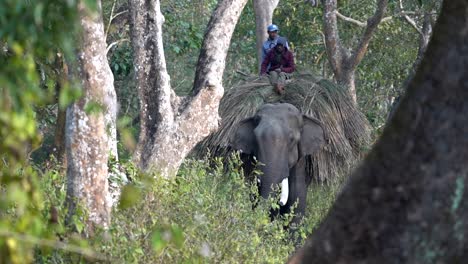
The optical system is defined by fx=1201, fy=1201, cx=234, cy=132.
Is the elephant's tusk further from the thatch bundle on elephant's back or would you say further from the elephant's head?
the thatch bundle on elephant's back

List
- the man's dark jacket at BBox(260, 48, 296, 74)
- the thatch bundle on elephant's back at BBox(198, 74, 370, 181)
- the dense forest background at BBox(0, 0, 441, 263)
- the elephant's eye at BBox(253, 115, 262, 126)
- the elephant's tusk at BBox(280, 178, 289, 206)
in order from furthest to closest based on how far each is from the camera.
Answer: the man's dark jacket at BBox(260, 48, 296, 74), the thatch bundle on elephant's back at BBox(198, 74, 370, 181), the elephant's eye at BBox(253, 115, 262, 126), the elephant's tusk at BBox(280, 178, 289, 206), the dense forest background at BBox(0, 0, 441, 263)

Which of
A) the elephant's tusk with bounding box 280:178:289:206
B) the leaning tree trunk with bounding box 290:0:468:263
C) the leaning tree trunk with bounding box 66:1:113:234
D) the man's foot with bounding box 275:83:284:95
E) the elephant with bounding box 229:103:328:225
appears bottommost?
the elephant's tusk with bounding box 280:178:289:206

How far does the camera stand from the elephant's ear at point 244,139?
43.0 ft

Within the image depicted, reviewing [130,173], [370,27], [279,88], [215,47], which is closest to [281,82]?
[279,88]

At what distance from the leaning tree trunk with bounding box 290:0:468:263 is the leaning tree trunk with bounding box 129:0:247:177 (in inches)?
211

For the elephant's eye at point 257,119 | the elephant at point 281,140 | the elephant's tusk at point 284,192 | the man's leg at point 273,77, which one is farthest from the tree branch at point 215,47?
the man's leg at point 273,77

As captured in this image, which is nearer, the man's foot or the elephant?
the elephant

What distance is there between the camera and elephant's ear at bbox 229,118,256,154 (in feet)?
43.0

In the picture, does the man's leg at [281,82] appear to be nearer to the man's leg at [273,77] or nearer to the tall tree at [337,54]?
the man's leg at [273,77]

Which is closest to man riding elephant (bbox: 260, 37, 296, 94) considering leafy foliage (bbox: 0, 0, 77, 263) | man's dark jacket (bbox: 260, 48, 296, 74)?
man's dark jacket (bbox: 260, 48, 296, 74)

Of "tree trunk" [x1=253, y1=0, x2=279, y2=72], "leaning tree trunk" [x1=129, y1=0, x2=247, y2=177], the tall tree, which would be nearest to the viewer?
"leaning tree trunk" [x1=129, y1=0, x2=247, y2=177]

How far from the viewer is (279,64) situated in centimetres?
1416

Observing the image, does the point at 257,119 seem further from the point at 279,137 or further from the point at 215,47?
the point at 215,47

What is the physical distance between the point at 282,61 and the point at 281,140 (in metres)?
1.29
